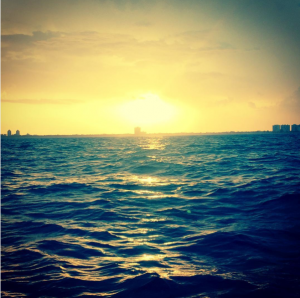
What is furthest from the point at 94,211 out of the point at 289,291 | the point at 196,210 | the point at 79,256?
the point at 289,291

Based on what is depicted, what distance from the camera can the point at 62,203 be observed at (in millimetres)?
12312

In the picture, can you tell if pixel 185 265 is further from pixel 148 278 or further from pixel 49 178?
pixel 49 178

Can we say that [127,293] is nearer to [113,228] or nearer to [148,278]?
[148,278]

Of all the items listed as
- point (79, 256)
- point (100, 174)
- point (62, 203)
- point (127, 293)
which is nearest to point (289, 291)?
point (127, 293)

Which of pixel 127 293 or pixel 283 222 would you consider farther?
pixel 283 222

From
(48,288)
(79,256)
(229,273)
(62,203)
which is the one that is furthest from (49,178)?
(229,273)

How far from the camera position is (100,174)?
69.5ft

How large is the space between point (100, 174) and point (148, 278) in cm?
1636

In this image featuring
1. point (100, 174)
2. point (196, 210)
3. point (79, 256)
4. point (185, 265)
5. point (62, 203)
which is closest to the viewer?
point (185, 265)

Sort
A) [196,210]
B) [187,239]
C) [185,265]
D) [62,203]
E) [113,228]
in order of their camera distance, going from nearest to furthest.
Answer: [185,265] → [187,239] → [113,228] → [196,210] → [62,203]

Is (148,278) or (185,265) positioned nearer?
(148,278)

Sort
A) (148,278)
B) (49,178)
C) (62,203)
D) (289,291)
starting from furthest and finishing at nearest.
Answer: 1. (49,178)
2. (62,203)
3. (148,278)
4. (289,291)

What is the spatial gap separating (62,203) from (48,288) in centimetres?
749

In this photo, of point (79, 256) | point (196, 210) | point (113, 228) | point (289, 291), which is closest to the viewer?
point (289, 291)
